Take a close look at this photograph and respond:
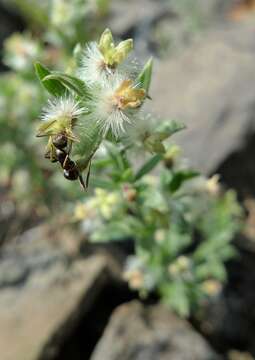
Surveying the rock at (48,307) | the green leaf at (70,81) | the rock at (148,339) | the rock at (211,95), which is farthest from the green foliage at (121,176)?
the rock at (211,95)

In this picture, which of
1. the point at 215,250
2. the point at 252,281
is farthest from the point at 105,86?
the point at 252,281

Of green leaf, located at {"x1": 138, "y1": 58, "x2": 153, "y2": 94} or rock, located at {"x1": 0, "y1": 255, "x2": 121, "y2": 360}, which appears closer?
green leaf, located at {"x1": 138, "y1": 58, "x2": 153, "y2": 94}

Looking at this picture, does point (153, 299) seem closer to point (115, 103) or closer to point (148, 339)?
point (148, 339)

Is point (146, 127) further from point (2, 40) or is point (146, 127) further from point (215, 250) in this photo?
point (2, 40)

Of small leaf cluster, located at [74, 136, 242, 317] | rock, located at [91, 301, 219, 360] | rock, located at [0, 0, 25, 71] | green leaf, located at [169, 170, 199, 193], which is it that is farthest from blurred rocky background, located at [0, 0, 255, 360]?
rock, located at [0, 0, 25, 71]

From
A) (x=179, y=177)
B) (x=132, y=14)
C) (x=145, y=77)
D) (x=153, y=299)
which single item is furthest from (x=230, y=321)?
(x=132, y=14)

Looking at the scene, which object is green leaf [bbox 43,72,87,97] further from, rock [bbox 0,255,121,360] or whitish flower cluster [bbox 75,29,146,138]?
rock [bbox 0,255,121,360]
